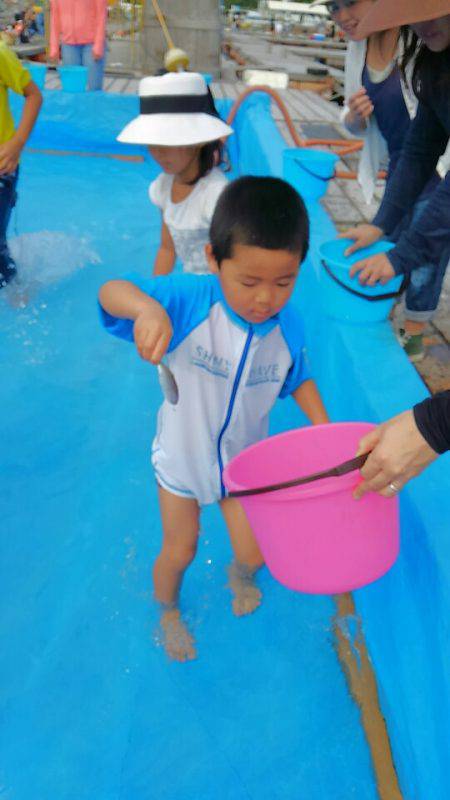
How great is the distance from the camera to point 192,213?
8.84ft

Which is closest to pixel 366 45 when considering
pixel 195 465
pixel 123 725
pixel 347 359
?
pixel 347 359

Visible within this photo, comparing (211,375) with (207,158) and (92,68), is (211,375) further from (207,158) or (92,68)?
(92,68)

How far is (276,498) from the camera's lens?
4.26 ft

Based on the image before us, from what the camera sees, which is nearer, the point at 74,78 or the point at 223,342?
the point at 223,342

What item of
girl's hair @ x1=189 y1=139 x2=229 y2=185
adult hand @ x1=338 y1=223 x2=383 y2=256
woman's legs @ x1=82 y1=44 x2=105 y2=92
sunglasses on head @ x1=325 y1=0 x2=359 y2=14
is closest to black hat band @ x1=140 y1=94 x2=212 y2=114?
girl's hair @ x1=189 y1=139 x2=229 y2=185

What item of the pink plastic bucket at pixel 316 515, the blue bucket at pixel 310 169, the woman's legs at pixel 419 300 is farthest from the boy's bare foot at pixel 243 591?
the blue bucket at pixel 310 169

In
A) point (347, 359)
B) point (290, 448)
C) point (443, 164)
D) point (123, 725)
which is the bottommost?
point (123, 725)

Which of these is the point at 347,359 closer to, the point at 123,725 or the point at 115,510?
the point at 115,510

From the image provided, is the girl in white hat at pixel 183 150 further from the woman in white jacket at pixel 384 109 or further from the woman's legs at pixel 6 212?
the woman's legs at pixel 6 212

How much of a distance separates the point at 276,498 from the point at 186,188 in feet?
6.10

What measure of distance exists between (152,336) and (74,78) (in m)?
8.04

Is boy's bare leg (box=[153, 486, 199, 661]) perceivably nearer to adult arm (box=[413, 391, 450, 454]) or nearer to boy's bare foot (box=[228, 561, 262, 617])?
boy's bare foot (box=[228, 561, 262, 617])

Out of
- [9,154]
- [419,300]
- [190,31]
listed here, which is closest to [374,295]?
[419,300]

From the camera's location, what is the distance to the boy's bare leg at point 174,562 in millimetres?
1973
